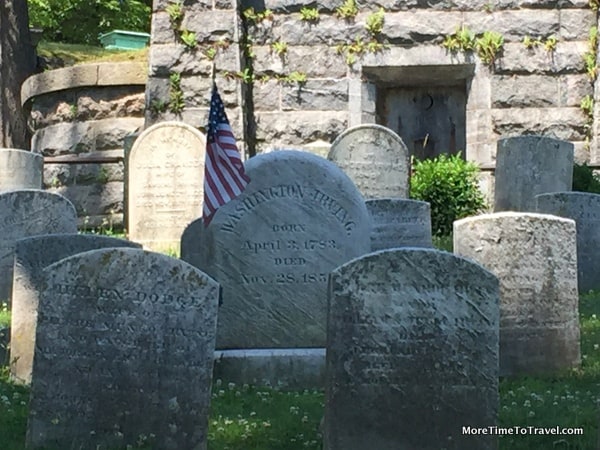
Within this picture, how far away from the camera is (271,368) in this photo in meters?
7.94

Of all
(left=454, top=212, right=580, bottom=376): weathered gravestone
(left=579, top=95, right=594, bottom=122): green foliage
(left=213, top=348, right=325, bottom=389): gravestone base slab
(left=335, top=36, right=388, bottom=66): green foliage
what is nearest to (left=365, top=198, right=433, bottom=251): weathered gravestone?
(left=454, top=212, right=580, bottom=376): weathered gravestone

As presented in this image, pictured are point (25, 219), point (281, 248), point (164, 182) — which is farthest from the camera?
point (164, 182)

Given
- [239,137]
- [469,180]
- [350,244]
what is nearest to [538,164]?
[469,180]

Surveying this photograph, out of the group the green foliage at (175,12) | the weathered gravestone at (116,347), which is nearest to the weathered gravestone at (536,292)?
the weathered gravestone at (116,347)

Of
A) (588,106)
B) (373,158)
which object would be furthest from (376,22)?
(588,106)

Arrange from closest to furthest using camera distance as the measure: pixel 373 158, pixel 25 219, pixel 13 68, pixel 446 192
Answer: pixel 25 219
pixel 373 158
pixel 446 192
pixel 13 68

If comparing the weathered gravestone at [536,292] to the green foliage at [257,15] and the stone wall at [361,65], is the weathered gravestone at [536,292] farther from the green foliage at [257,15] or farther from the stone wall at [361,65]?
the green foliage at [257,15]

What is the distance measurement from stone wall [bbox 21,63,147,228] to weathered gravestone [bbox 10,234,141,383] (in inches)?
344

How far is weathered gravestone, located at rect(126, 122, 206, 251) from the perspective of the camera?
44.6 feet

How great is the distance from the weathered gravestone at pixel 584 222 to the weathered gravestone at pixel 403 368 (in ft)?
17.8

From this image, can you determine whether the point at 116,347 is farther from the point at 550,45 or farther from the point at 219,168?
the point at 550,45

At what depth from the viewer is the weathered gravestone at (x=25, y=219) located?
1046 cm

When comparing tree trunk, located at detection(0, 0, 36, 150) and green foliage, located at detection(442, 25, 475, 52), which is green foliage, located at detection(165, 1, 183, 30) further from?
green foliage, located at detection(442, 25, 475, 52)

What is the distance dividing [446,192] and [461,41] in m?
2.40
